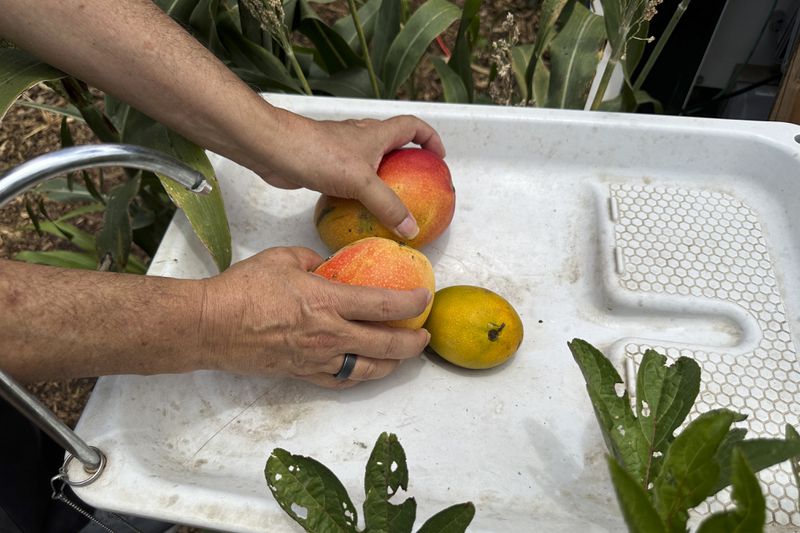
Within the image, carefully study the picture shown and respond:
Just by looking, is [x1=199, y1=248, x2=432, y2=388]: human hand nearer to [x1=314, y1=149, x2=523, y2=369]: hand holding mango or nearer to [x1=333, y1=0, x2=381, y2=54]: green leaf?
[x1=314, y1=149, x2=523, y2=369]: hand holding mango

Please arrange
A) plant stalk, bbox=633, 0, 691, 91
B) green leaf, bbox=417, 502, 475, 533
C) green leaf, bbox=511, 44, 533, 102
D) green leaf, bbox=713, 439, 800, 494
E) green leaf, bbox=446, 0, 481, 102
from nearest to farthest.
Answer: green leaf, bbox=713, 439, 800, 494, green leaf, bbox=417, 502, 475, 533, plant stalk, bbox=633, 0, 691, 91, green leaf, bbox=446, 0, 481, 102, green leaf, bbox=511, 44, 533, 102

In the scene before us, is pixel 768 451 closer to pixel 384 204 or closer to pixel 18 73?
pixel 384 204

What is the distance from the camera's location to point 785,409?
78cm

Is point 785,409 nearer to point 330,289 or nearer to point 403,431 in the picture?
point 403,431

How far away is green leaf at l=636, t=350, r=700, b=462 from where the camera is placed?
605mm

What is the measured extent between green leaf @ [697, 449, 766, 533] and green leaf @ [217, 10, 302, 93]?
A: 125cm

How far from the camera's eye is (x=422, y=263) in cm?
85

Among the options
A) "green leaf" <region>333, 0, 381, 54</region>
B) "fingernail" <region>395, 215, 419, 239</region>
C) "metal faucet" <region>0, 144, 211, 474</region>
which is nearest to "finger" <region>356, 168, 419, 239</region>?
"fingernail" <region>395, 215, 419, 239</region>

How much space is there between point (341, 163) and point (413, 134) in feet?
0.53

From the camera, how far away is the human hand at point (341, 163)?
85 cm

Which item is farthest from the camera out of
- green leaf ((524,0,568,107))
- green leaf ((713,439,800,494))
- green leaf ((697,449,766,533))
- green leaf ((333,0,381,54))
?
green leaf ((333,0,381,54))

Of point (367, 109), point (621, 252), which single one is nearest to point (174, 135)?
point (367, 109)

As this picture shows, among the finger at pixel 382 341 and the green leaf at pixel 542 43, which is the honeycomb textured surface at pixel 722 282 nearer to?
the finger at pixel 382 341

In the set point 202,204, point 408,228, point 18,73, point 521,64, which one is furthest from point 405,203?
point 521,64
